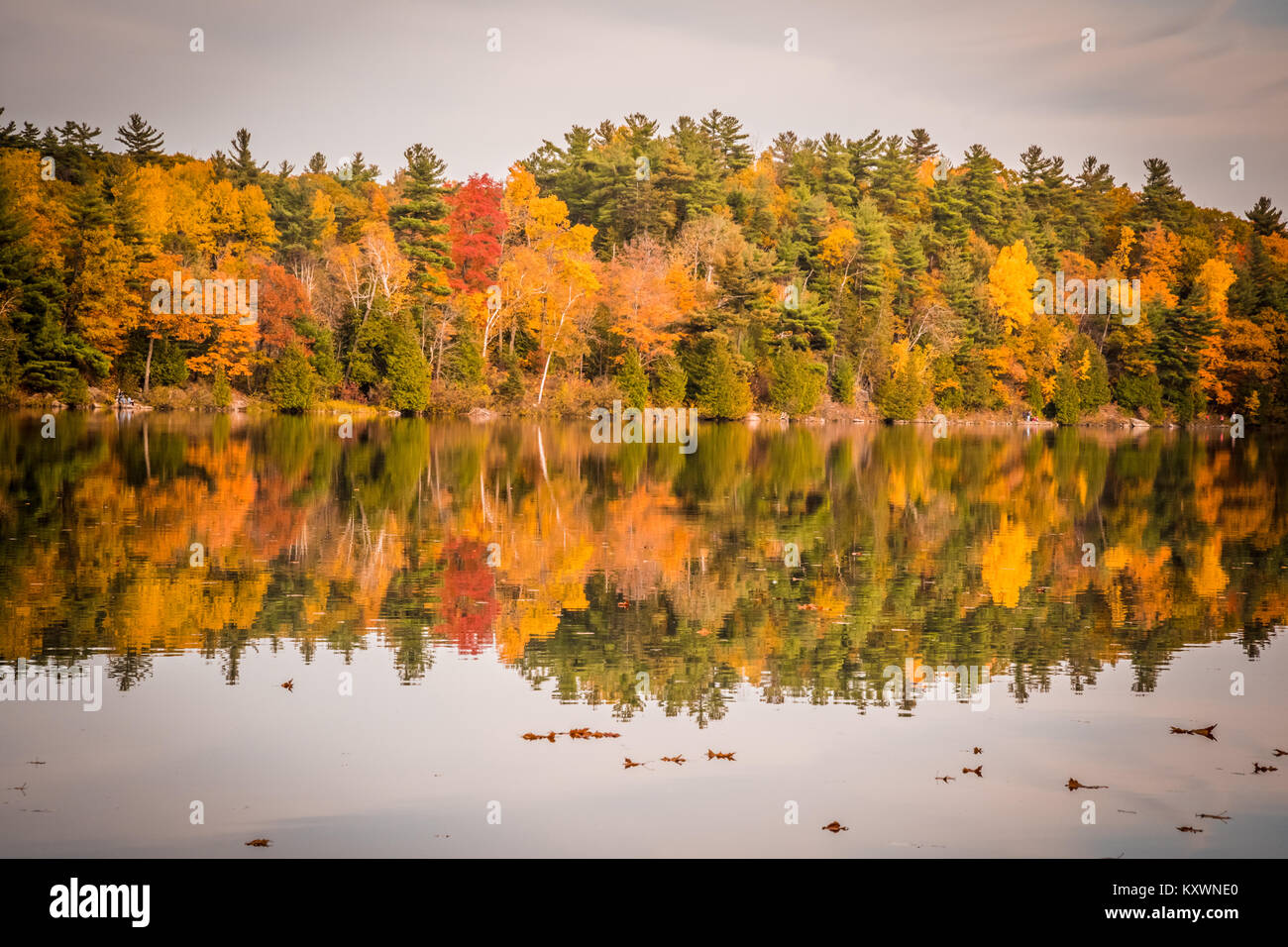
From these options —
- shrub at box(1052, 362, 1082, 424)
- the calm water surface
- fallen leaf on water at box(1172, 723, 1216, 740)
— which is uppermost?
shrub at box(1052, 362, 1082, 424)

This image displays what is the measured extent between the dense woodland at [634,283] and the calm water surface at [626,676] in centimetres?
3960

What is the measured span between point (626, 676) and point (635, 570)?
5.68 meters

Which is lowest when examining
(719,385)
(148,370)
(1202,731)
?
(1202,731)

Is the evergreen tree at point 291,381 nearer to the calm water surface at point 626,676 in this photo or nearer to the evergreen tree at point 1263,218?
the calm water surface at point 626,676

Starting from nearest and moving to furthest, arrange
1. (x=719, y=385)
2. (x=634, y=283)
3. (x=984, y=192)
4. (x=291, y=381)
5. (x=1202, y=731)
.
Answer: (x=1202, y=731)
(x=291, y=381)
(x=634, y=283)
(x=719, y=385)
(x=984, y=192)

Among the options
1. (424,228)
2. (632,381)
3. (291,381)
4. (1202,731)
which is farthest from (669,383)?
(1202,731)

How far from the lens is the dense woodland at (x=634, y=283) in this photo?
61375 millimetres

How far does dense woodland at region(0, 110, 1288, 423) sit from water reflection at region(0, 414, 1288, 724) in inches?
1138

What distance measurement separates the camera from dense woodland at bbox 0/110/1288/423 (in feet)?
201

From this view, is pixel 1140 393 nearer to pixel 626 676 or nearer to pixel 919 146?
pixel 919 146

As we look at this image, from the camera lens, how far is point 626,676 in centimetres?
1081

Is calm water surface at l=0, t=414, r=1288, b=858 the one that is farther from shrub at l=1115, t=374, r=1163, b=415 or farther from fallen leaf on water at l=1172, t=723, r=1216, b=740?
shrub at l=1115, t=374, r=1163, b=415

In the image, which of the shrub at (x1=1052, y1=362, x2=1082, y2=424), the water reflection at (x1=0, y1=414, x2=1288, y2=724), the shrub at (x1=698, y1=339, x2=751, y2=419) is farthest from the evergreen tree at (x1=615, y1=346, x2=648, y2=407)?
the water reflection at (x1=0, y1=414, x2=1288, y2=724)

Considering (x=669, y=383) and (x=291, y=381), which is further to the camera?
(x=669, y=383)
